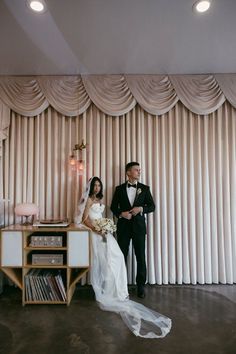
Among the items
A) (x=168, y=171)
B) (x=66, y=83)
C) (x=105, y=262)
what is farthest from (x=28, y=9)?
(x=105, y=262)

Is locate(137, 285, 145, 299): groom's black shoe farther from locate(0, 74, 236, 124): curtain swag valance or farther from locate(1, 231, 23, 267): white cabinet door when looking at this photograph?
A: locate(0, 74, 236, 124): curtain swag valance

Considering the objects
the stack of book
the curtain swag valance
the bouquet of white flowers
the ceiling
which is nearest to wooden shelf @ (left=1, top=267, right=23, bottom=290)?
the stack of book

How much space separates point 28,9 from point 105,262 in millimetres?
2741

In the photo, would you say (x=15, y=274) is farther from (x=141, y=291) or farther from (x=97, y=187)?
(x=141, y=291)

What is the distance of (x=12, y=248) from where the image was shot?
2779mm

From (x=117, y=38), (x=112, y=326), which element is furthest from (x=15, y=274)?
(x=117, y=38)

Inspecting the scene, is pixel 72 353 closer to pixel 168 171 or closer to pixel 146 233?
pixel 146 233

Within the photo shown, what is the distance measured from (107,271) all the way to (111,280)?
0.37 ft

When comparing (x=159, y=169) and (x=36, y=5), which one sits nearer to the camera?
(x=36, y=5)

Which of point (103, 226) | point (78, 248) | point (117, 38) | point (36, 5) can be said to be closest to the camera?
point (36, 5)

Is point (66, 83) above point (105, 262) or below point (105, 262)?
above

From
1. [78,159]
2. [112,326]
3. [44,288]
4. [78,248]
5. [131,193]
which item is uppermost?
[78,159]

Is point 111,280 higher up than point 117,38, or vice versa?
point 117,38

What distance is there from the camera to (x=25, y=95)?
336 centimetres
